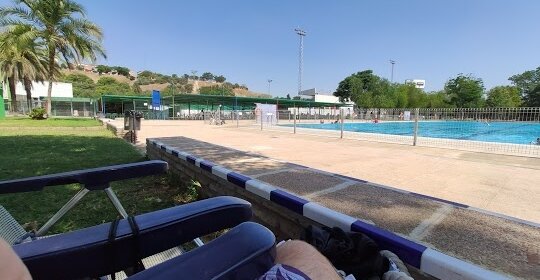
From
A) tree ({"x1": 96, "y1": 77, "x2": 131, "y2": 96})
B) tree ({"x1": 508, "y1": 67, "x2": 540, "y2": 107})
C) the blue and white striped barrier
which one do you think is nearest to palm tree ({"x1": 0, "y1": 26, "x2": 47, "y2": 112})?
the blue and white striped barrier

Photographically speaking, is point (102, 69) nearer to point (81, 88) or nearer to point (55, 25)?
point (81, 88)

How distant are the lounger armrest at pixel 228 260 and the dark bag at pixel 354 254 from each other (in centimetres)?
50

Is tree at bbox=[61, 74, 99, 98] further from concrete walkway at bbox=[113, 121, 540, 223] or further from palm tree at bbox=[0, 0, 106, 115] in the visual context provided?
concrete walkway at bbox=[113, 121, 540, 223]

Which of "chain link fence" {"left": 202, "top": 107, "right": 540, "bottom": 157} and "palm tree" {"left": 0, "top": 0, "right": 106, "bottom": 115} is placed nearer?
"chain link fence" {"left": 202, "top": 107, "right": 540, "bottom": 157}

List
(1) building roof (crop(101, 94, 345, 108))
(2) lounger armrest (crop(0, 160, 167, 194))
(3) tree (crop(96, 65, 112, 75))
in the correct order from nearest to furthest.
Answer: (2) lounger armrest (crop(0, 160, 167, 194)) < (1) building roof (crop(101, 94, 345, 108)) < (3) tree (crop(96, 65, 112, 75))

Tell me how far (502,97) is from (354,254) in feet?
205

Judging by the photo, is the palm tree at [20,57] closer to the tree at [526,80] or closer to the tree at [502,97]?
the tree at [502,97]

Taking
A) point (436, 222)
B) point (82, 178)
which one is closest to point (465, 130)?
point (436, 222)

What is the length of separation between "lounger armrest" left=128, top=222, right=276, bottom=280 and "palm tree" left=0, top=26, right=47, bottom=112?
2550cm

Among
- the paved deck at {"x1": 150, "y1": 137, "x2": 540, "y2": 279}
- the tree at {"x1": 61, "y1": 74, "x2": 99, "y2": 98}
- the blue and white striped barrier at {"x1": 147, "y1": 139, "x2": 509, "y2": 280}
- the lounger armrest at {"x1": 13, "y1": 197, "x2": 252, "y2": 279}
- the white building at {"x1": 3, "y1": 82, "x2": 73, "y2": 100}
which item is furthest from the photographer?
the tree at {"x1": 61, "y1": 74, "x2": 99, "y2": 98}

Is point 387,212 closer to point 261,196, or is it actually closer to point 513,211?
point 261,196

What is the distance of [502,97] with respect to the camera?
5038 cm

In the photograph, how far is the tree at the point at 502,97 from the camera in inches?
1961

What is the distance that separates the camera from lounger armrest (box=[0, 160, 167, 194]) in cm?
177
